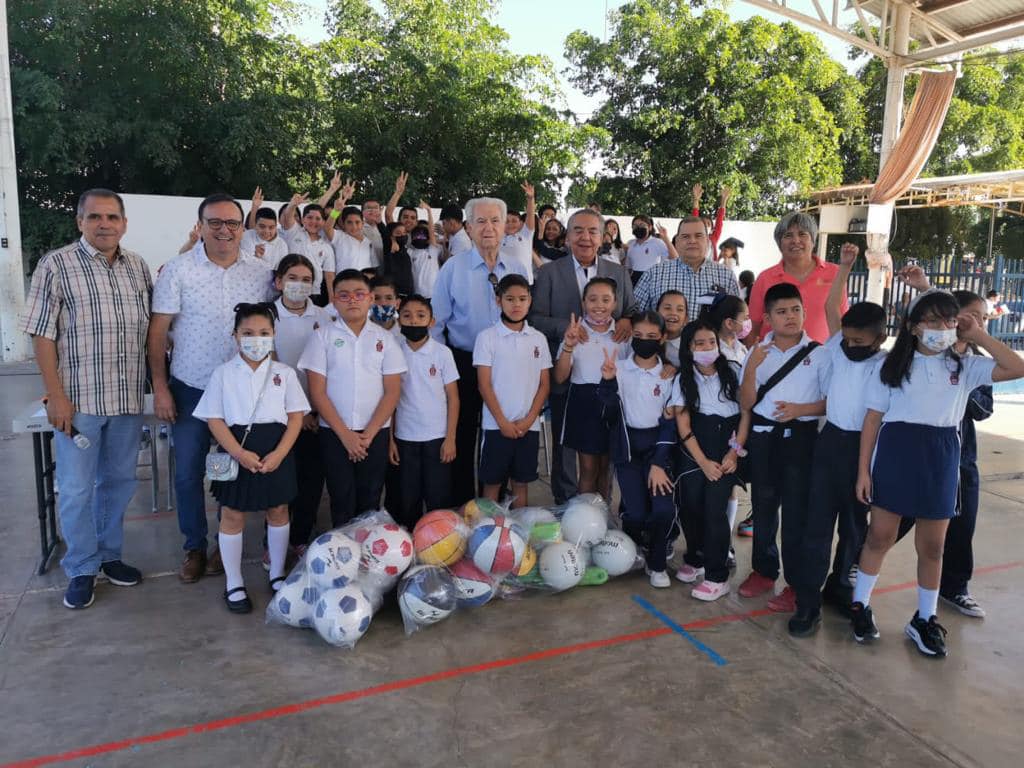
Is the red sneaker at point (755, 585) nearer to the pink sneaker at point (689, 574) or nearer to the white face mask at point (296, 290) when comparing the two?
the pink sneaker at point (689, 574)

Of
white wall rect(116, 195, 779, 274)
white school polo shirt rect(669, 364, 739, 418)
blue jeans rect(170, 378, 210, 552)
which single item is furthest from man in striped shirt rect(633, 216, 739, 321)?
white wall rect(116, 195, 779, 274)

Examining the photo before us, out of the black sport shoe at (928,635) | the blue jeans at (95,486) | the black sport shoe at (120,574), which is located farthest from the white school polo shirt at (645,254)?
the black sport shoe at (120,574)

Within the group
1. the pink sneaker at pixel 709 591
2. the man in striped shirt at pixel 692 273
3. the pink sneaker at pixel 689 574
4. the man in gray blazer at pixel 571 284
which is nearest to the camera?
the pink sneaker at pixel 709 591

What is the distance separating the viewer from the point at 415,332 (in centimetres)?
392

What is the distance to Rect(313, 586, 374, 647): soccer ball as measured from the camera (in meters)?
3.10

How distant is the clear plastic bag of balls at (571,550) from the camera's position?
11.9 feet

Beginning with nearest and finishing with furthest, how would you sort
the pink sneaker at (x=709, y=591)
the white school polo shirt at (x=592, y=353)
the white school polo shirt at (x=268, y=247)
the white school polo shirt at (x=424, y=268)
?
the pink sneaker at (x=709, y=591)
the white school polo shirt at (x=592, y=353)
the white school polo shirt at (x=268, y=247)
the white school polo shirt at (x=424, y=268)

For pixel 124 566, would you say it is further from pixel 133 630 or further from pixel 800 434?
pixel 800 434

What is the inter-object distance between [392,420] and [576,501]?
108cm

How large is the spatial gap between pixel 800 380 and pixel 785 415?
0.17 m

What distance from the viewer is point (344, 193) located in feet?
24.1

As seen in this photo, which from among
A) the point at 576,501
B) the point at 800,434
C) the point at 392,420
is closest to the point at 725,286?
the point at 800,434

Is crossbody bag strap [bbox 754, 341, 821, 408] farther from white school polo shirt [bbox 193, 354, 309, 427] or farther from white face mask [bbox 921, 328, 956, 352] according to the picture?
white school polo shirt [bbox 193, 354, 309, 427]

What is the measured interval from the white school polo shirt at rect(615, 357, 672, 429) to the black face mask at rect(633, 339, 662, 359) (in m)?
0.07
